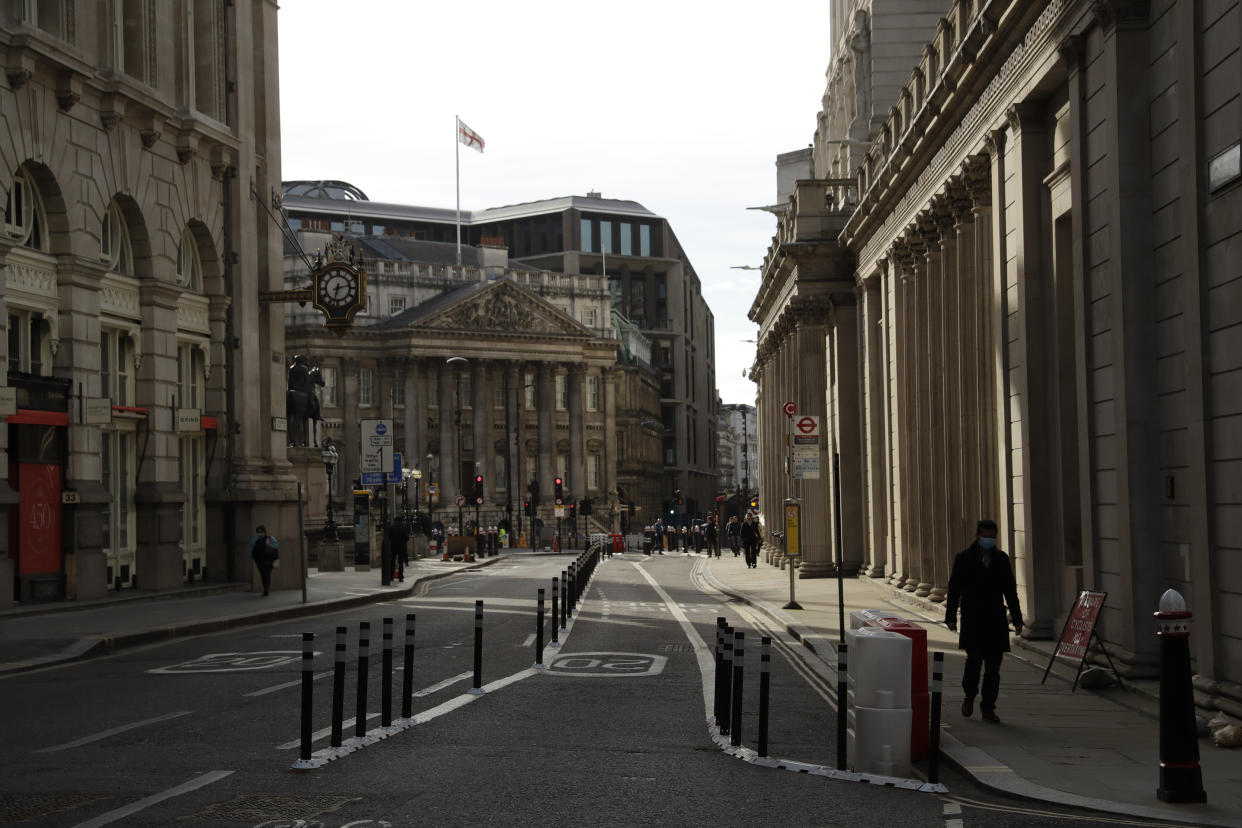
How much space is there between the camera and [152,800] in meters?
9.42

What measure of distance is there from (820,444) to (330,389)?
264 feet

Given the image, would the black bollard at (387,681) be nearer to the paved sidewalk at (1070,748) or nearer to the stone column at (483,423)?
the paved sidewalk at (1070,748)

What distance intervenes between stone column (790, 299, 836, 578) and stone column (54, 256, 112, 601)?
2119cm

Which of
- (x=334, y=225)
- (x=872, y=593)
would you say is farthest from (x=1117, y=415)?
(x=334, y=225)

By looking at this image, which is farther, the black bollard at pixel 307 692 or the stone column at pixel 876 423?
the stone column at pixel 876 423

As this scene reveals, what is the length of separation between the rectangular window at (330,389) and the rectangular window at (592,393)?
70.0 ft

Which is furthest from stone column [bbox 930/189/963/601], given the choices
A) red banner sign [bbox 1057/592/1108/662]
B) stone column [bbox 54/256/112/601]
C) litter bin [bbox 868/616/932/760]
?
litter bin [bbox 868/616/932/760]

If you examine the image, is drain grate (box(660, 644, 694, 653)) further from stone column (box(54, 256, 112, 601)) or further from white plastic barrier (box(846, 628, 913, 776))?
stone column (box(54, 256, 112, 601))

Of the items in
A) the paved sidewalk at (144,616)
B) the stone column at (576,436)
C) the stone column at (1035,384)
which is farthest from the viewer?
the stone column at (576,436)

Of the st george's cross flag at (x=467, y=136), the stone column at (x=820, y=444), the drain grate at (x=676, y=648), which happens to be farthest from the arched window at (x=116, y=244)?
the st george's cross flag at (x=467, y=136)

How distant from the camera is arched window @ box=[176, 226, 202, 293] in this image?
33.9m

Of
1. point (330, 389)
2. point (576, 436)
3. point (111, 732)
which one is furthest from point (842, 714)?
point (576, 436)

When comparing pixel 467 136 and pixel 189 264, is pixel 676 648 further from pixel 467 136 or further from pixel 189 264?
pixel 467 136

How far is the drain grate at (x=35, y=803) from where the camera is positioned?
8.97 metres
